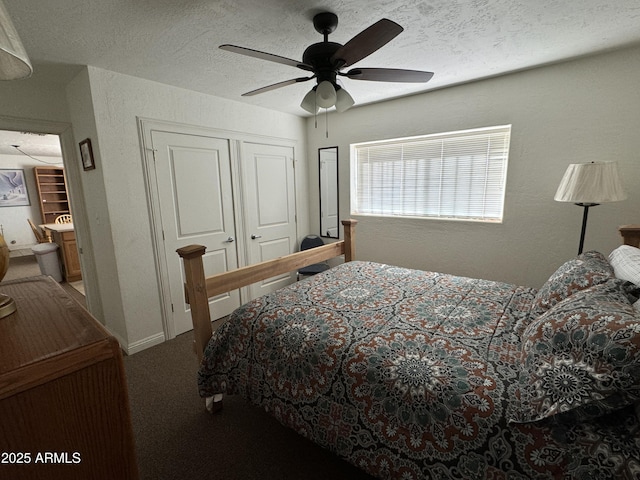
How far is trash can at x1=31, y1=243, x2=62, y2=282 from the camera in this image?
4.31 meters

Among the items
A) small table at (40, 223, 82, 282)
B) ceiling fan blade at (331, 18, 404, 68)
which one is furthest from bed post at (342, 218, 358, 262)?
small table at (40, 223, 82, 282)

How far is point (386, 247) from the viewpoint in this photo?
3.51 metres

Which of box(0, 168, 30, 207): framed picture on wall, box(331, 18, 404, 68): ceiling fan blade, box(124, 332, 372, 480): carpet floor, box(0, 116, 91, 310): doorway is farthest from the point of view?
box(0, 168, 30, 207): framed picture on wall

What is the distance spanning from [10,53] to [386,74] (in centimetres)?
159

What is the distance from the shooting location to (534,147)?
2.53m

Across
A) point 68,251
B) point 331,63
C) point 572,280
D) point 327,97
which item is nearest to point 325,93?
point 327,97

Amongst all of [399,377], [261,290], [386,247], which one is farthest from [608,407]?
[261,290]

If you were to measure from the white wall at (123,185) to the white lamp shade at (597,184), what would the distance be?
3169 mm

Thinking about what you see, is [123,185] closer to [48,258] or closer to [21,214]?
[48,258]

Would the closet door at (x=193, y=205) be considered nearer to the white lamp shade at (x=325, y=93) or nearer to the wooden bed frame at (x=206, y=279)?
the wooden bed frame at (x=206, y=279)

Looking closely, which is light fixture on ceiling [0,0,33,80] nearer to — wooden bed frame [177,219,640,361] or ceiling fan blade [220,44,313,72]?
ceiling fan blade [220,44,313,72]

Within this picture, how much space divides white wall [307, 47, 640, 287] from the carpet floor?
226cm

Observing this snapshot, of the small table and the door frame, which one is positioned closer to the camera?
the door frame

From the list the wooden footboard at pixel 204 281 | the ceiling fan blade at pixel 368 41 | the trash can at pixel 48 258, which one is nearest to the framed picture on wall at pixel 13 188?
the trash can at pixel 48 258
